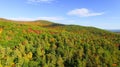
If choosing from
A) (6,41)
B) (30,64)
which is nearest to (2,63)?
(30,64)

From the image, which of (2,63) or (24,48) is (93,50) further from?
(2,63)

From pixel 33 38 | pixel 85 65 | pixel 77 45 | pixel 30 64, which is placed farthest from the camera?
pixel 77 45

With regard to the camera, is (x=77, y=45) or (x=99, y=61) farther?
(x=77, y=45)

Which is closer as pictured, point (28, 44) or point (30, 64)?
point (30, 64)

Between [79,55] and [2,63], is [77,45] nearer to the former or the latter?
[79,55]

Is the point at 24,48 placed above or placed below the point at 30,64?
above

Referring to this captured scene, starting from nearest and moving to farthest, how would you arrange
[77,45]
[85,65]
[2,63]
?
[2,63], [85,65], [77,45]

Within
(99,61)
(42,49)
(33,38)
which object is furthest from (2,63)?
(99,61)

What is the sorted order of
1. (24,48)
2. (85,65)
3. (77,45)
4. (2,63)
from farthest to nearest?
(77,45) < (85,65) < (24,48) < (2,63)

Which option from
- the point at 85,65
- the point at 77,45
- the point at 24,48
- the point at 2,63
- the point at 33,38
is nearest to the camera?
the point at 2,63
